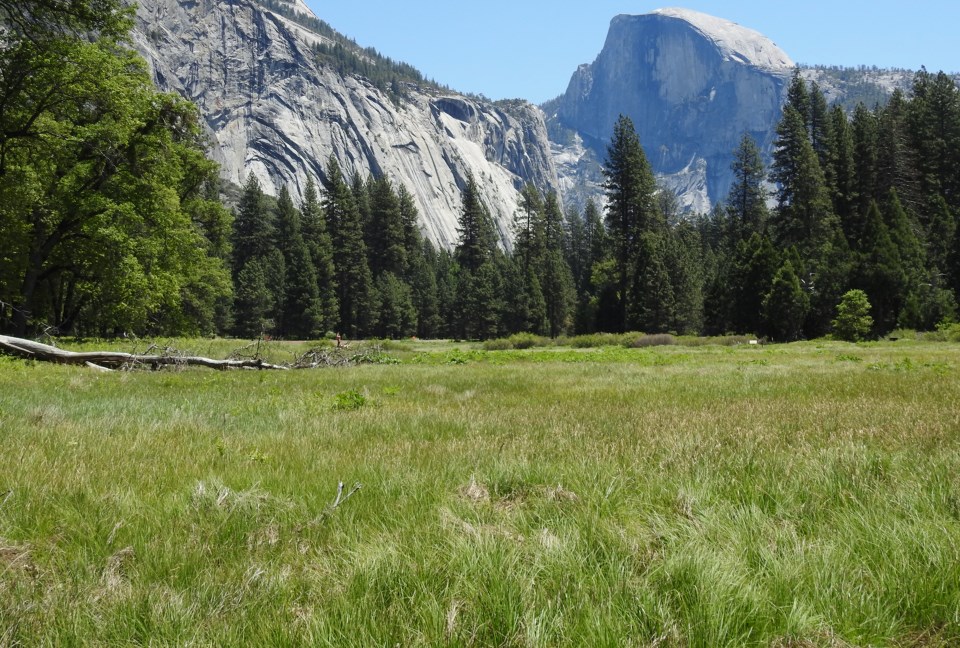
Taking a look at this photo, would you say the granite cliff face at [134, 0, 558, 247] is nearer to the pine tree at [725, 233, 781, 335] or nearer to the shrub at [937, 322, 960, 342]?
the pine tree at [725, 233, 781, 335]

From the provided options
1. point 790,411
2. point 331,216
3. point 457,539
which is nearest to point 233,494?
point 457,539

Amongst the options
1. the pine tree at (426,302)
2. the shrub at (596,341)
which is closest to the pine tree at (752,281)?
the shrub at (596,341)

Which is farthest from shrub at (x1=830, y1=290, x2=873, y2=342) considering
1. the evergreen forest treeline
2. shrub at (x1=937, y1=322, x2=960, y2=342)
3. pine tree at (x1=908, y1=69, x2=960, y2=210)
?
pine tree at (x1=908, y1=69, x2=960, y2=210)

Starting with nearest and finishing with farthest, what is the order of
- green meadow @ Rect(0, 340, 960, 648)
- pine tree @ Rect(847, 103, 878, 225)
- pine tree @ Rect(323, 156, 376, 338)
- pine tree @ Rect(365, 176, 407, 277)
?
1. green meadow @ Rect(0, 340, 960, 648)
2. pine tree @ Rect(847, 103, 878, 225)
3. pine tree @ Rect(323, 156, 376, 338)
4. pine tree @ Rect(365, 176, 407, 277)

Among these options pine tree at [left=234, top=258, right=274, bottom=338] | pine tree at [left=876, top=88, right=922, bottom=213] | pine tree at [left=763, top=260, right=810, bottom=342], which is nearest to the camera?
pine tree at [left=763, top=260, right=810, bottom=342]

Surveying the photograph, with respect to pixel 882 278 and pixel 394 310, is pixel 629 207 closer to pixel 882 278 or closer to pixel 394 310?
pixel 882 278

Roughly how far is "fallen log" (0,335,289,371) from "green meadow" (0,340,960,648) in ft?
35.1

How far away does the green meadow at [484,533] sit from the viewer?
1842 mm

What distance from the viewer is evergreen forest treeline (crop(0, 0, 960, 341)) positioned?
2236 centimetres

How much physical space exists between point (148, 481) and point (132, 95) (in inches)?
1070

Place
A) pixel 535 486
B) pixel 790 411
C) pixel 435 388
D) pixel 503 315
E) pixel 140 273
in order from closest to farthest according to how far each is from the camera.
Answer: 1. pixel 535 486
2. pixel 790 411
3. pixel 435 388
4. pixel 140 273
5. pixel 503 315

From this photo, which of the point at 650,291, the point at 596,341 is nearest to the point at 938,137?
the point at 650,291

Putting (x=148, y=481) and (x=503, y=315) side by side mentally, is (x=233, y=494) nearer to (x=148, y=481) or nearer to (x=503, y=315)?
(x=148, y=481)

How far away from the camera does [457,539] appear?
2.45 meters
